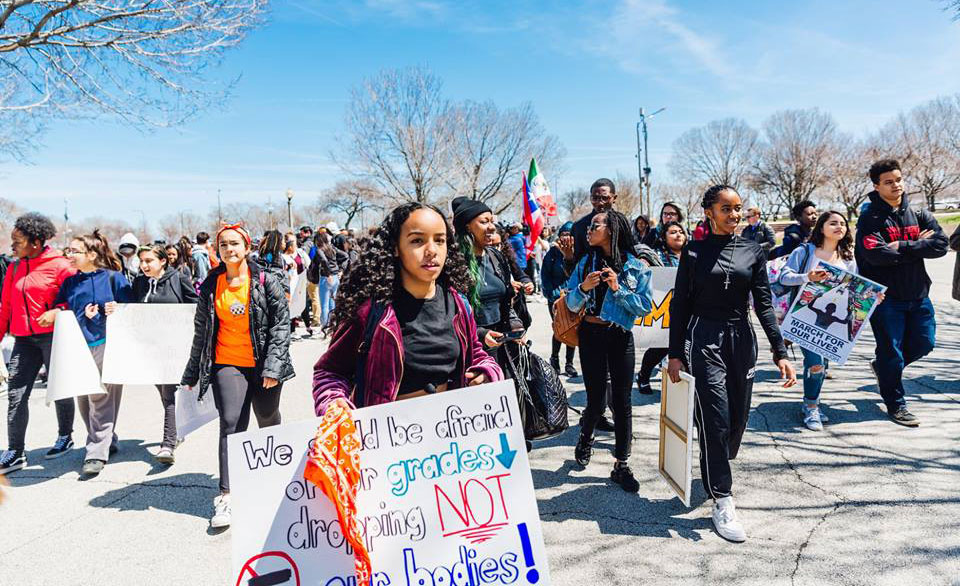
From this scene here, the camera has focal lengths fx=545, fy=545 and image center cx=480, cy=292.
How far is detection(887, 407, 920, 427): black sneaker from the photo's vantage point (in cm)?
476

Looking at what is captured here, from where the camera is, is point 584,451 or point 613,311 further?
point 584,451

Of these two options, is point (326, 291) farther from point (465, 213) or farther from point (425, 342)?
point (425, 342)

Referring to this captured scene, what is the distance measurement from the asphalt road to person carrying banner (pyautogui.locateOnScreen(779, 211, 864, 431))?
0.65 ft

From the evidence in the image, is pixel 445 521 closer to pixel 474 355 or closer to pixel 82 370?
pixel 474 355

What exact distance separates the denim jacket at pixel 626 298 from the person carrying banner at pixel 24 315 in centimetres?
449

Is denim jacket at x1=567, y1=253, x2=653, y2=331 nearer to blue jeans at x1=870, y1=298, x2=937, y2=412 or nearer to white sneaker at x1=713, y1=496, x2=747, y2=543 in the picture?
white sneaker at x1=713, y1=496, x2=747, y2=543

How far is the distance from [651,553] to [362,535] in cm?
189

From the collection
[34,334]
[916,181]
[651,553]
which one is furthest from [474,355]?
[916,181]

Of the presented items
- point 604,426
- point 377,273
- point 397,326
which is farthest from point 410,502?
point 604,426

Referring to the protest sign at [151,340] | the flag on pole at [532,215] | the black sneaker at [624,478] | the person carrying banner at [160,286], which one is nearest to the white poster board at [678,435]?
the black sneaker at [624,478]

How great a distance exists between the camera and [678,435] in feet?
11.3

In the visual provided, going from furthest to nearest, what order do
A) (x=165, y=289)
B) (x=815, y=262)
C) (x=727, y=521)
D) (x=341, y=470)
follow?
(x=165, y=289) < (x=815, y=262) < (x=727, y=521) < (x=341, y=470)

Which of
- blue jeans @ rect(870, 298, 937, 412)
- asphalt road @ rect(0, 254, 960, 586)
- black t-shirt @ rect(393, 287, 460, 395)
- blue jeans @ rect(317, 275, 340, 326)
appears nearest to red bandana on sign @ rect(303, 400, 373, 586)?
black t-shirt @ rect(393, 287, 460, 395)

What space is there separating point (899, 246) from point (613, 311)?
2965 mm
